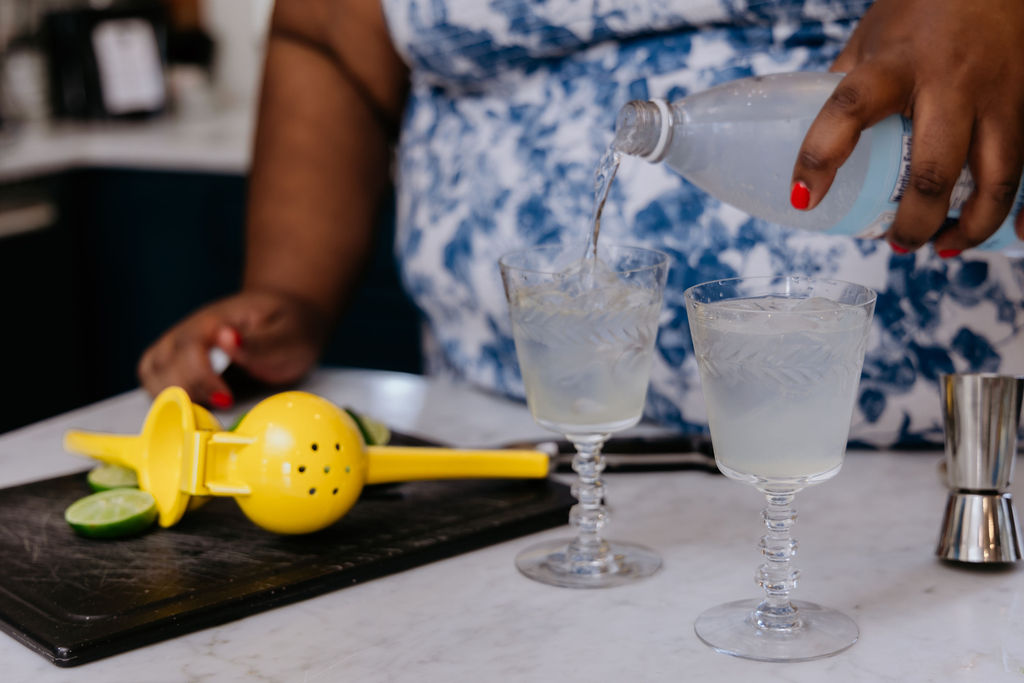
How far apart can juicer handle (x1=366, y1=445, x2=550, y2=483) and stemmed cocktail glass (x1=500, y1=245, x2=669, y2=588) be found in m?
0.11

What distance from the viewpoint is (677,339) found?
1195 millimetres

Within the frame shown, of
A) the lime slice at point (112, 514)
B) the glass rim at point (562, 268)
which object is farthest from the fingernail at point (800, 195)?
the lime slice at point (112, 514)

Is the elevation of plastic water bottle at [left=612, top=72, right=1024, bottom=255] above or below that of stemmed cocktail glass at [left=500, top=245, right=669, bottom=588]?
above

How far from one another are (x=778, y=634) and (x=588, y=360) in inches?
9.1

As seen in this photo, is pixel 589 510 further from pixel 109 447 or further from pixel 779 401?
pixel 109 447

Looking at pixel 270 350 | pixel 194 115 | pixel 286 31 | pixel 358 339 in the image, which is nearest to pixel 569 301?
pixel 270 350

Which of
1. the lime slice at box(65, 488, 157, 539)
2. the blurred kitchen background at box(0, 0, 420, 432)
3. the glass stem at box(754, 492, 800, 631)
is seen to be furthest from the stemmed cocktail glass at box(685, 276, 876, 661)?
the blurred kitchen background at box(0, 0, 420, 432)

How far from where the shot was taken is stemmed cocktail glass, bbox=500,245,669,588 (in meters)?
0.88

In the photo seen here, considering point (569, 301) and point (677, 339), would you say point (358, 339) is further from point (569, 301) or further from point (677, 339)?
point (569, 301)

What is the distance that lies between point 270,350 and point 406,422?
0.21 metres

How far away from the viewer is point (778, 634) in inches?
31.0

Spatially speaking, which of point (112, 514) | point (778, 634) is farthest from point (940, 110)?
point (112, 514)

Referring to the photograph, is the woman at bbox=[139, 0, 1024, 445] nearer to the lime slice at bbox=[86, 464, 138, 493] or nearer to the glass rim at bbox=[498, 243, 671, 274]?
the glass rim at bbox=[498, 243, 671, 274]

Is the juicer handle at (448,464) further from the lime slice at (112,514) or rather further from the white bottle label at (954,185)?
the white bottle label at (954,185)
